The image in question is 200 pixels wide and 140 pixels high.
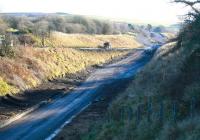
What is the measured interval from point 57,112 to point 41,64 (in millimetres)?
22240

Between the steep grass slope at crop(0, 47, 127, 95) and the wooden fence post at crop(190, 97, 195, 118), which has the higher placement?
the wooden fence post at crop(190, 97, 195, 118)

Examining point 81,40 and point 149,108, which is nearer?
point 149,108

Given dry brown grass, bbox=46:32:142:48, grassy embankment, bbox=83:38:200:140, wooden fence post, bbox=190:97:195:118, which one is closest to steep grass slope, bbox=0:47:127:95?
dry brown grass, bbox=46:32:142:48

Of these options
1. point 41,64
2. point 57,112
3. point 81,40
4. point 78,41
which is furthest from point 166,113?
point 81,40

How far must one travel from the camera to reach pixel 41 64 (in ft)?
210

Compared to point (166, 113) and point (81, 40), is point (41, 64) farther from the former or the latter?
point (81, 40)

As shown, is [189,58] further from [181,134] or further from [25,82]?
[25,82]

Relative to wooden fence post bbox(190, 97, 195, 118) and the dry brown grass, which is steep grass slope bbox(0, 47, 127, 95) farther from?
wooden fence post bbox(190, 97, 195, 118)

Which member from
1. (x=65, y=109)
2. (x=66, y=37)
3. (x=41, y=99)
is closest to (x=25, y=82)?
(x=41, y=99)

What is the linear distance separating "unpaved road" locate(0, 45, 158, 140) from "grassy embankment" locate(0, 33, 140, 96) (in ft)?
13.2

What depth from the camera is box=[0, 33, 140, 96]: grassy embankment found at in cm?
5325

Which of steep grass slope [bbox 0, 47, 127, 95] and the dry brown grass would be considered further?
the dry brown grass

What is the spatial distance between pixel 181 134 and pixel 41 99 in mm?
31009

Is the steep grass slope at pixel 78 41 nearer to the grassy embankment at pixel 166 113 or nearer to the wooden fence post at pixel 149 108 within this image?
the grassy embankment at pixel 166 113
